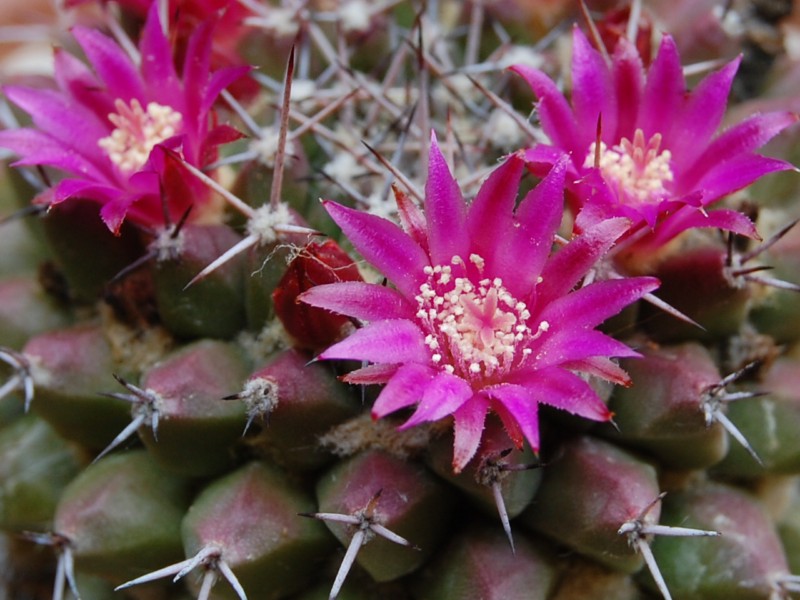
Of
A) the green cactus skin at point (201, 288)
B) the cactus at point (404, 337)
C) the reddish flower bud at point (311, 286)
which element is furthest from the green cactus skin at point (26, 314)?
the reddish flower bud at point (311, 286)

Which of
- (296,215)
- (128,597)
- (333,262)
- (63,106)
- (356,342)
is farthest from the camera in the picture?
(128,597)

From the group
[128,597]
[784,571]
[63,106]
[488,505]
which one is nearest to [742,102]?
[784,571]

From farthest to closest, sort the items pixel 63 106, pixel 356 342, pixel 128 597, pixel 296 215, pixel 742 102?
pixel 742 102, pixel 128 597, pixel 63 106, pixel 296 215, pixel 356 342

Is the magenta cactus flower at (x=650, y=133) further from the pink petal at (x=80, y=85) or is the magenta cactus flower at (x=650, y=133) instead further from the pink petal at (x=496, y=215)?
the pink petal at (x=80, y=85)

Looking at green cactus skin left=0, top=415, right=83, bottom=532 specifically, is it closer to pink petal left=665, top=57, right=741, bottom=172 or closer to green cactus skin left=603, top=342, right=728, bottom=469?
green cactus skin left=603, top=342, right=728, bottom=469

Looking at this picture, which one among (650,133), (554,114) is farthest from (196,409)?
(650,133)

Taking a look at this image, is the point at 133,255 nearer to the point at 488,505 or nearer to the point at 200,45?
the point at 200,45

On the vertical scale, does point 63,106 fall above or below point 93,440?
above
